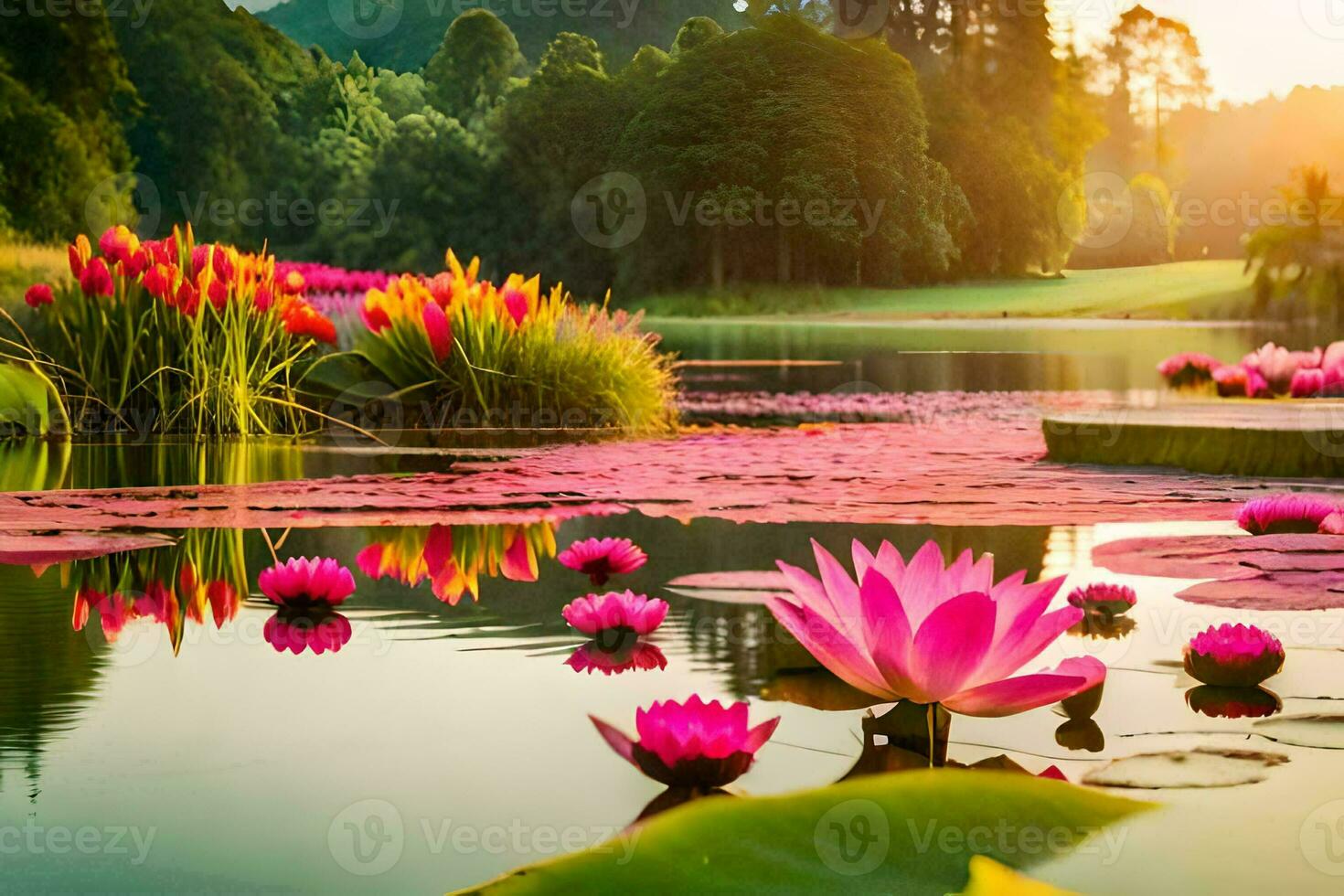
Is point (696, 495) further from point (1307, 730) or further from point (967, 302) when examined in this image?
point (967, 302)

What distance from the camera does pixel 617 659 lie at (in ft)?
4.55

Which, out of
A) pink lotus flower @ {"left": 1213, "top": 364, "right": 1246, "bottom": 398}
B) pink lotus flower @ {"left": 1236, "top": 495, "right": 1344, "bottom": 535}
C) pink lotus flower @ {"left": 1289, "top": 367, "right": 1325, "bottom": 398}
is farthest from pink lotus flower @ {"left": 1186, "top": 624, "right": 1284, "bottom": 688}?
pink lotus flower @ {"left": 1213, "top": 364, "right": 1246, "bottom": 398}

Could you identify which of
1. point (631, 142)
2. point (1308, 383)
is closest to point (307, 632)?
point (1308, 383)

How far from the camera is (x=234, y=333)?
16.0 feet

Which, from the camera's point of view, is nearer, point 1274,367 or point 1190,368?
point 1274,367

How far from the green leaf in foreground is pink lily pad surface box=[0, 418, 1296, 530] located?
5.80 feet

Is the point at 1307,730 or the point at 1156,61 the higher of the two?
the point at 1156,61

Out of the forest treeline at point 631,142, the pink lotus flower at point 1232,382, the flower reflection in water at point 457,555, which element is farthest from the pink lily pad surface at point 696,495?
the forest treeline at point 631,142

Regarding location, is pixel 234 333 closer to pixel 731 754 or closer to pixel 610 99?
pixel 731 754

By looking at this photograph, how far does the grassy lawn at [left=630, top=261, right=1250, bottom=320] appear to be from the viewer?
49.6ft

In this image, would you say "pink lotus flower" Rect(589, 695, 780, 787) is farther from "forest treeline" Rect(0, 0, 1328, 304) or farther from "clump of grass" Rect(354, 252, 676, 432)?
"forest treeline" Rect(0, 0, 1328, 304)

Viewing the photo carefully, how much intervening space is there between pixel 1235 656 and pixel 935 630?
476 millimetres

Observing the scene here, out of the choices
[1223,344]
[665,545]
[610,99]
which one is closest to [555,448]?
[665,545]

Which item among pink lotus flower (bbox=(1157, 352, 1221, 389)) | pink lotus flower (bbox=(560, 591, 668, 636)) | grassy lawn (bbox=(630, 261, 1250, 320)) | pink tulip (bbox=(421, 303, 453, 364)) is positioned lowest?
pink lotus flower (bbox=(560, 591, 668, 636))
